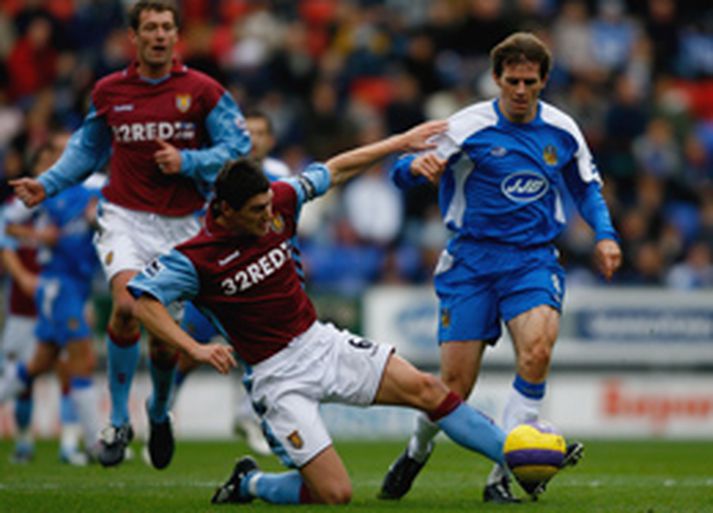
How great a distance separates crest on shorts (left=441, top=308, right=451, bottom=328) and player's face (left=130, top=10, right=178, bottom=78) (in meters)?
2.63

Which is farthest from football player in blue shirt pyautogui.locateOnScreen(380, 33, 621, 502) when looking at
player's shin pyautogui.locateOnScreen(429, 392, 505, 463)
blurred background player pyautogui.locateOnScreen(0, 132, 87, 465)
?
blurred background player pyautogui.locateOnScreen(0, 132, 87, 465)

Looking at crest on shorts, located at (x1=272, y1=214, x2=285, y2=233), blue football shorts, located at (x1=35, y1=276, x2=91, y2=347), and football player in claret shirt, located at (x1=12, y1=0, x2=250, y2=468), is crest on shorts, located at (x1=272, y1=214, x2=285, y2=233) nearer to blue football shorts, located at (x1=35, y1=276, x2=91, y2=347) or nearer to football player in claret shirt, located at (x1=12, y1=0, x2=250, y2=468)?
football player in claret shirt, located at (x1=12, y1=0, x2=250, y2=468)

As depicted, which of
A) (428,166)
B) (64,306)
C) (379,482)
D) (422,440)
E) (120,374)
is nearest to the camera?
(428,166)

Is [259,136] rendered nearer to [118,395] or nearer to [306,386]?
[118,395]

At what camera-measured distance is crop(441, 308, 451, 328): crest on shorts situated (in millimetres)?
9394

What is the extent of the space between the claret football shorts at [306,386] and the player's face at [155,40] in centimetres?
261

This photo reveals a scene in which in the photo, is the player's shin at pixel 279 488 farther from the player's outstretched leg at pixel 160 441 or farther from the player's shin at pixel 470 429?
the player's outstretched leg at pixel 160 441

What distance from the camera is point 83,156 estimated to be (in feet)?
34.4

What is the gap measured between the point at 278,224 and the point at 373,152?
0.79 m

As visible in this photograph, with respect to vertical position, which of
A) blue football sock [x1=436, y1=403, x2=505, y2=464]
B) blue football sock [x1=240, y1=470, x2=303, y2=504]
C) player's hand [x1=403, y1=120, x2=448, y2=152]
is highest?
player's hand [x1=403, y1=120, x2=448, y2=152]

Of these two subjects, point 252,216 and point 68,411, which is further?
point 68,411

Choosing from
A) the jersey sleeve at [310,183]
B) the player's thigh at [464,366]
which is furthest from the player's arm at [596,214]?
the jersey sleeve at [310,183]

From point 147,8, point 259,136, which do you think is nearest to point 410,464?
point 147,8

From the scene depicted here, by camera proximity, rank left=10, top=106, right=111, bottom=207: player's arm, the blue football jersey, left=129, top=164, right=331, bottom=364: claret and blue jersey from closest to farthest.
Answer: left=129, top=164, right=331, bottom=364: claret and blue jersey
left=10, top=106, right=111, bottom=207: player's arm
the blue football jersey
